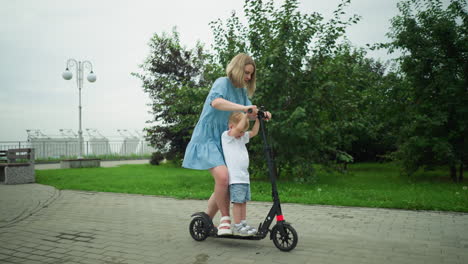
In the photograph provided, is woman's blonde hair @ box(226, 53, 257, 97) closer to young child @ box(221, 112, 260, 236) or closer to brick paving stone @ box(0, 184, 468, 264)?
young child @ box(221, 112, 260, 236)

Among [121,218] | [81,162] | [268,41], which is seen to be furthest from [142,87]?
[121,218]

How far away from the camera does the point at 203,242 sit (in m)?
4.12

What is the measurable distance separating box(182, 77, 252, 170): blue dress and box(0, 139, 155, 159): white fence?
1824cm

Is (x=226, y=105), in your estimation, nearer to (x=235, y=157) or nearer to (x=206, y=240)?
(x=235, y=157)

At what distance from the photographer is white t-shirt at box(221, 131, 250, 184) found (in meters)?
3.79

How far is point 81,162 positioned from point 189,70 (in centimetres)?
756

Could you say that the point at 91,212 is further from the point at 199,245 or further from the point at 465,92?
the point at 465,92

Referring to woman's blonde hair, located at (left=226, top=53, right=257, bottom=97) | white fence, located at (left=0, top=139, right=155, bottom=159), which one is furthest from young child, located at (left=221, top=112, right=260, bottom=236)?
white fence, located at (left=0, top=139, right=155, bottom=159)

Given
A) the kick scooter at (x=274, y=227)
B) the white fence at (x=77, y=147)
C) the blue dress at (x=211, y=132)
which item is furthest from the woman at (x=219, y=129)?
the white fence at (x=77, y=147)

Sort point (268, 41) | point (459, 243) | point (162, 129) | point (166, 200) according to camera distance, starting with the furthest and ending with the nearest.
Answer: point (162, 129), point (268, 41), point (166, 200), point (459, 243)

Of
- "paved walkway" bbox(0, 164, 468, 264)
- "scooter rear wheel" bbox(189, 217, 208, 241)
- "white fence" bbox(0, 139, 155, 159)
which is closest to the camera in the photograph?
"paved walkway" bbox(0, 164, 468, 264)

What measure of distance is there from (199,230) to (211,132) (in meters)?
1.08

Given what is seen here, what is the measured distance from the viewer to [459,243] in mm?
3891

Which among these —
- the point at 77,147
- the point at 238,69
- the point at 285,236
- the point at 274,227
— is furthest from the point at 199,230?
the point at 77,147
